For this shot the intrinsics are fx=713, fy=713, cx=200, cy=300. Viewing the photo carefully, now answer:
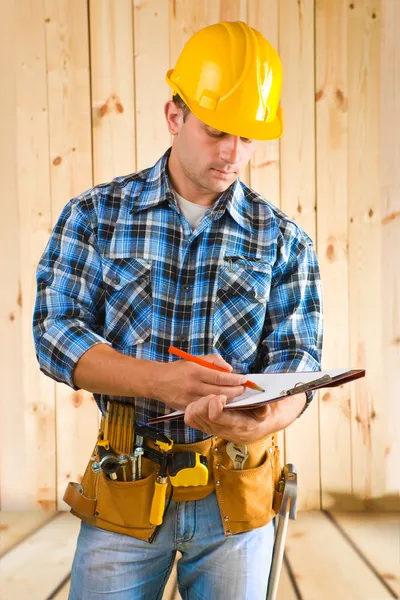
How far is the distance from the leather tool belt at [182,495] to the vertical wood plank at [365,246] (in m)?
1.92

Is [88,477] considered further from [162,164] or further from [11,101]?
[11,101]

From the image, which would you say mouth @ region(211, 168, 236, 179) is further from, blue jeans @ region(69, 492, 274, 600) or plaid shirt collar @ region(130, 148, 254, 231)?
blue jeans @ region(69, 492, 274, 600)

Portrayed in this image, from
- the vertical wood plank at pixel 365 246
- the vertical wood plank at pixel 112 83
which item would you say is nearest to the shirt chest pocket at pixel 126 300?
the vertical wood plank at pixel 112 83

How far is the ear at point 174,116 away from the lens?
1.61 meters

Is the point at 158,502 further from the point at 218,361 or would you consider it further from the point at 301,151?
the point at 301,151

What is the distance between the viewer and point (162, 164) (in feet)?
5.25

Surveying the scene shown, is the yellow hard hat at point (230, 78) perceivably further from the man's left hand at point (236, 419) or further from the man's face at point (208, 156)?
the man's left hand at point (236, 419)

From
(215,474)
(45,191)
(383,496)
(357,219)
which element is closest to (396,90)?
(357,219)

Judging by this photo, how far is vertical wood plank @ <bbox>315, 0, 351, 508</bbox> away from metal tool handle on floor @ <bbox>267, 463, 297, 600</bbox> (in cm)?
178

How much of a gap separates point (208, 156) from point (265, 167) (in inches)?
70.9

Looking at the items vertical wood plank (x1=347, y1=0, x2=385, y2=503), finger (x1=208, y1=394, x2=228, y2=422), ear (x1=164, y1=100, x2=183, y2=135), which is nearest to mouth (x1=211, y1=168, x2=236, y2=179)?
ear (x1=164, y1=100, x2=183, y2=135)

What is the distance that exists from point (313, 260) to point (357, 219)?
177 cm

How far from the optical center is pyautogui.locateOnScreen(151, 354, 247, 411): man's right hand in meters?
1.28

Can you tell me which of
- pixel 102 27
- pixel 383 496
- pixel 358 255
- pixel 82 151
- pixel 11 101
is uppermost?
pixel 102 27
